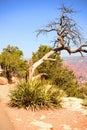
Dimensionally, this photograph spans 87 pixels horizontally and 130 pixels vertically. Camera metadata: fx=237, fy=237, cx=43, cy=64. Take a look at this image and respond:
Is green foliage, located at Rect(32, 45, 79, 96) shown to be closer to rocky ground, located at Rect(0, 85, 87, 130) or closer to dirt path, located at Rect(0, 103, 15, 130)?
rocky ground, located at Rect(0, 85, 87, 130)

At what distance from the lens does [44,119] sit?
30.2 ft

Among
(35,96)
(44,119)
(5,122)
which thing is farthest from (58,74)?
(5,122)

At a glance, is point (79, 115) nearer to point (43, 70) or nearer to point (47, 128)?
point (47, 128)

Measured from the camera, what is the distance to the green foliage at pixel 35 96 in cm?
1072

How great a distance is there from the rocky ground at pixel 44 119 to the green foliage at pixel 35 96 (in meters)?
0.39

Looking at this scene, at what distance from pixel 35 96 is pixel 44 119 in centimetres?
178

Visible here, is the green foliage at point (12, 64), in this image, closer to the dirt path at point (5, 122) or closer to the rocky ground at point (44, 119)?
the rocky ground at point (44, 119)

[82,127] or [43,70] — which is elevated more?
[43,70]

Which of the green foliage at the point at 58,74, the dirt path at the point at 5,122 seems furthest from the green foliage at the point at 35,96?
the green foliage at the point at 58,74

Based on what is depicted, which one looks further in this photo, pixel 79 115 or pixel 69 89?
pixel 69 89

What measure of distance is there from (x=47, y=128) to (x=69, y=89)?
1669 cm

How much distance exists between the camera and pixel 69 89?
24516mm


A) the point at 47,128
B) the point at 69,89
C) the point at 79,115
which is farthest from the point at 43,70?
the point at 47,128

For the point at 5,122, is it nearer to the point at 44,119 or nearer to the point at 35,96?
the point at 44,119
